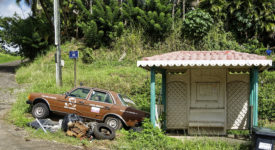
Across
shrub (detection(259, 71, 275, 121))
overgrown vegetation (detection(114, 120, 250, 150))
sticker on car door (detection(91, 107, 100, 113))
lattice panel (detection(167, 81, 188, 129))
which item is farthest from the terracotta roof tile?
shrub (detection(259, 71, 275, 121))

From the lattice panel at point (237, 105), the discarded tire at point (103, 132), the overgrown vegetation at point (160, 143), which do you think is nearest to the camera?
the overgrown vegetation at point (160, 143)

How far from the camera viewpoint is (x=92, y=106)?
32.6 feet

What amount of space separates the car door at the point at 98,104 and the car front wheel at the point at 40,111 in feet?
4.89

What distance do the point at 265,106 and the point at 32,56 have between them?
1915 cm

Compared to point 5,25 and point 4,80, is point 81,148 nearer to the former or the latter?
point 4,80

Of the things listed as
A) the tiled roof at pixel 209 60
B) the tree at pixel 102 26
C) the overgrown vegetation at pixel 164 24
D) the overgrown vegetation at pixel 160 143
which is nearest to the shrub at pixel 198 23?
the overgrown vegetation at pixel 164 24

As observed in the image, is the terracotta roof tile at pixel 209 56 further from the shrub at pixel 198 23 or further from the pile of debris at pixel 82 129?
the shrub at pixel 198 23

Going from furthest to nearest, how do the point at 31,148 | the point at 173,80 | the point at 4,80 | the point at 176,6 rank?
1. the point at 176,6
2. the point at 4,80
3. the point at 173,80
4. the point at 31,148

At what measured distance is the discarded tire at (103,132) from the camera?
26.8 ft

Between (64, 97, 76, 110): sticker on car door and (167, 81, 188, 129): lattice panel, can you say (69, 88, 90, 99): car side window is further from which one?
(167, 81, 188, 129): lattice panel

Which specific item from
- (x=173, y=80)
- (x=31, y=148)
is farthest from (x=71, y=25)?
(x=31, y=148)

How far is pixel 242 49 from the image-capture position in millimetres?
19547

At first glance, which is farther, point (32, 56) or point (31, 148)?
point (32, 56)

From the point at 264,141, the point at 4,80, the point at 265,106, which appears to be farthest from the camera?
the point at 4,80
